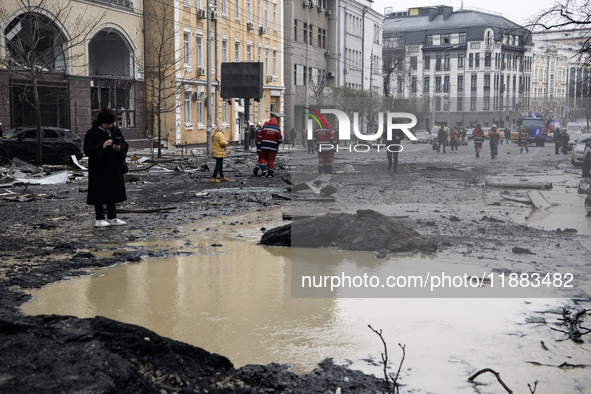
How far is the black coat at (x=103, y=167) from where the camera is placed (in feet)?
34.6

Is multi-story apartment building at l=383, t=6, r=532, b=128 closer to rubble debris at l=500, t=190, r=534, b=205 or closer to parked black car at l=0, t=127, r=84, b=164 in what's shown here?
parked black car at l=0, t=127, r=84, b=164

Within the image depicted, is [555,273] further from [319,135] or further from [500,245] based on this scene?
[319,135]

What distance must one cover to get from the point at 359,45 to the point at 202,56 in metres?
35.0

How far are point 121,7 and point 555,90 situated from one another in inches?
4325

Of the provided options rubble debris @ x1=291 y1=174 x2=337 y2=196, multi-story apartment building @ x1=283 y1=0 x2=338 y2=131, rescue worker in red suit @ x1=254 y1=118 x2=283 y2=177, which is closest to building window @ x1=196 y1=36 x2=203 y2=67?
multi-story apartment building @ x1=283 y1=0 x2=338 y2=131

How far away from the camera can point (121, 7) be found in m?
38.2

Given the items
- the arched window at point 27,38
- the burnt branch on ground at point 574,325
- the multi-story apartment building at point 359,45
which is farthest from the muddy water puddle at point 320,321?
the multi-story apartment building at point 359,45

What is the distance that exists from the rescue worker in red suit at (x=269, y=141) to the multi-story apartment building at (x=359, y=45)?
52810 millimetres

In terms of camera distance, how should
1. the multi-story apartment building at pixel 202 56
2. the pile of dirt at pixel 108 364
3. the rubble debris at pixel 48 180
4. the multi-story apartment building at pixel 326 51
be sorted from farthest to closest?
the multi-story apartment building at pixel 326 51 → the multi-story apartment building at pixel 202 56 → the rubble debris at pixel 48 180 → the pile of dirt at pixel 108 364

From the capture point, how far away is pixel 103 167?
1068cm

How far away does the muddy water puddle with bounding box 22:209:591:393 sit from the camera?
4809mm

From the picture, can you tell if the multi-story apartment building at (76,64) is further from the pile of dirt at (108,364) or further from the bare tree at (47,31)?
the pile of dirt at (108,364)

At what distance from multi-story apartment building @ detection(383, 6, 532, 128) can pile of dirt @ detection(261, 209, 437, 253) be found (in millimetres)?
85268

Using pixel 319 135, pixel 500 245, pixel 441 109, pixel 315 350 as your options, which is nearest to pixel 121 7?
pixel 319 135
